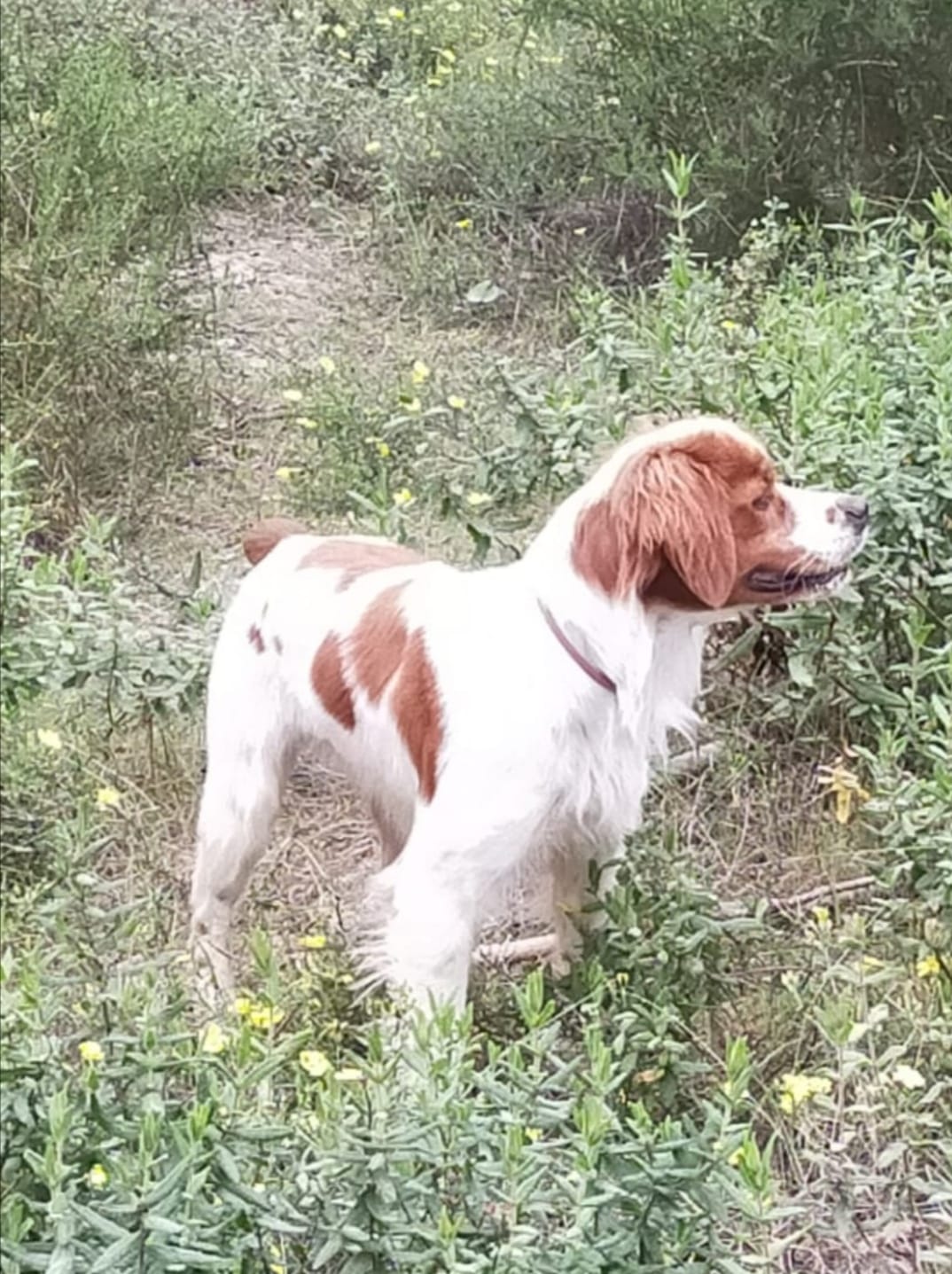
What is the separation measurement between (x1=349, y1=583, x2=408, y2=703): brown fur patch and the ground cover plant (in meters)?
0.47

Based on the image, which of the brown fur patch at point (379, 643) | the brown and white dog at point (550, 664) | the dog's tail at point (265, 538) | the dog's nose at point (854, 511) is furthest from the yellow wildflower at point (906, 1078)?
the dog's tail at point (265, 538)

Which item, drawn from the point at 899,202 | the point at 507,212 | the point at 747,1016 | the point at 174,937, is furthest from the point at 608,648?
the point at 507,212

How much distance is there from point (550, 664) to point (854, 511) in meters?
0.56

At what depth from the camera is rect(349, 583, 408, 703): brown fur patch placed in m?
3.03

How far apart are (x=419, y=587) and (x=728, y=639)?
1.04 meters

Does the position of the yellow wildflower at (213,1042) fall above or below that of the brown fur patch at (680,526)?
below

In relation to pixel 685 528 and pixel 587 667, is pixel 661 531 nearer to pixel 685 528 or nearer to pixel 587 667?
pixel 685 528

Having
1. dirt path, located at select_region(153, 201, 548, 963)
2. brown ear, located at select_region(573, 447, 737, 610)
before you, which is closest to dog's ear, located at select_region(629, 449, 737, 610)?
brown ear, located at select_region(573, 447, 737, 610)

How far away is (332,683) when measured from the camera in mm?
3135

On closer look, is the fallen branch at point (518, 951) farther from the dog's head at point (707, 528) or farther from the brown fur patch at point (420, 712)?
the dog's head at point (707, 528)

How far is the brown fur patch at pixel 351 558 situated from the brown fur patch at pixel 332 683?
0.39ft

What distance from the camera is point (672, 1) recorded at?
236 inches

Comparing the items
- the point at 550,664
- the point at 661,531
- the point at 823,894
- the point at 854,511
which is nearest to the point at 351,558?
the point at 550,664

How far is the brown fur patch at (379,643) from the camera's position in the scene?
3.03m
